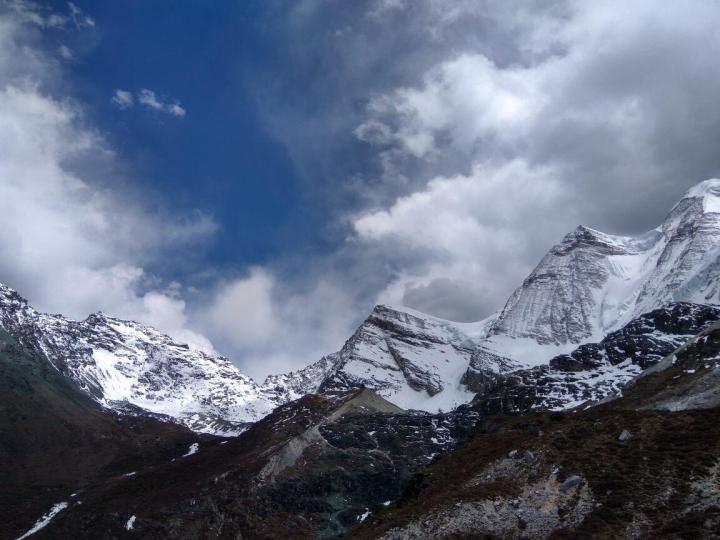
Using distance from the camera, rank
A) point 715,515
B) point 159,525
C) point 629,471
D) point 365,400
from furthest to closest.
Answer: point 365,400
point 159,525
point 629,471
point 715,515

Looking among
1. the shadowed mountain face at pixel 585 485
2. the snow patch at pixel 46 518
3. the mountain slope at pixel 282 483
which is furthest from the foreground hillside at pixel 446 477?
the snow patch at pixel 46 518

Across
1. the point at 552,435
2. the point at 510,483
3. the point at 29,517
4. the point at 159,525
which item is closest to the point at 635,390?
the point at 552,435

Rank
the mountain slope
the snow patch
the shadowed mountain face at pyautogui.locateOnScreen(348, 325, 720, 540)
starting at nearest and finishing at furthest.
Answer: the shadowed mountain face at pyautogui.locateOnScreen(348, 325, 720, 540), the mountain slope, the snow patch

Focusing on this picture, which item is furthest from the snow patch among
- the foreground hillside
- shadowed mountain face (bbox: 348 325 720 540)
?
shadowed mountain face (bbox: 348 325 720 540)

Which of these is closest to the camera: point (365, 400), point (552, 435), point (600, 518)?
Result: point (600, 518)

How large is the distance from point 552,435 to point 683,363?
182 ft

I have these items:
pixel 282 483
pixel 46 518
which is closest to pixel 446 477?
pixel 282 483

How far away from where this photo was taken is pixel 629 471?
46312 millimetres

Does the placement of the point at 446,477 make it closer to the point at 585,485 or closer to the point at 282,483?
the point at 585,485

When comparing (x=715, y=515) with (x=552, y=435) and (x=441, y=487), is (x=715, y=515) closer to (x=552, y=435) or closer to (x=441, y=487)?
(x=552, y=435)

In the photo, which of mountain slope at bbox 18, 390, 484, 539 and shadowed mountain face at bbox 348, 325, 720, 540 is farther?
mountain slope at bbox 18, 390, 484, 539

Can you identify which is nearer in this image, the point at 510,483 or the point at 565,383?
the point at 510,483

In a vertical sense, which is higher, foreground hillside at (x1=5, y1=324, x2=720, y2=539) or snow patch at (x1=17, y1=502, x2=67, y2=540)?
snow patch at (x1=17, y1=502, x2=67, y2=540)

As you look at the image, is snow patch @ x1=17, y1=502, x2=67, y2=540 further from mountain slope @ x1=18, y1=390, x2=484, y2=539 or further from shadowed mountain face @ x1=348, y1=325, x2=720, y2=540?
shadowed mountain face @ x1=348, y1=325, x2=720, y2=540
